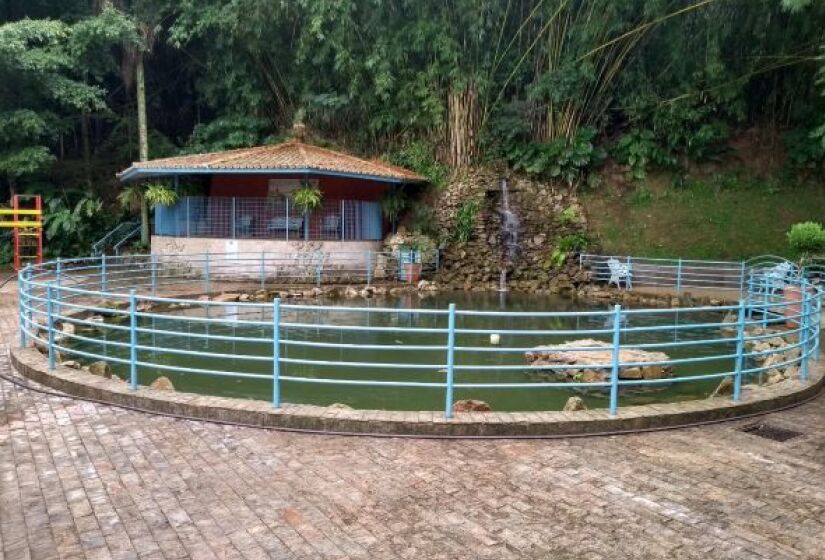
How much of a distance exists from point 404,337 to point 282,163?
831 cm

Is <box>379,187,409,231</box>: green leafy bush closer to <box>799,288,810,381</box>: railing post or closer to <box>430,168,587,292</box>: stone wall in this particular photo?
<box>430,168,587,292</box>: stone wall

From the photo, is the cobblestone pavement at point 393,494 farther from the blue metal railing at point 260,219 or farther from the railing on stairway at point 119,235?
the railing on stairway at point 119,235

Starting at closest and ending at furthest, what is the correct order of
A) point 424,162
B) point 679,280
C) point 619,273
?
point 679,280 → point 619,273 → point 424,162

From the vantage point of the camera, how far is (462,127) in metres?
20.7

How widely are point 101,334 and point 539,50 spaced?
14.8 meters

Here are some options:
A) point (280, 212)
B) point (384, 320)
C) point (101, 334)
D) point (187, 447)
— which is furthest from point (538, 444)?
point (280, 212)

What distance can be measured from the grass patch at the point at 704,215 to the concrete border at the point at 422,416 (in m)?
13.8

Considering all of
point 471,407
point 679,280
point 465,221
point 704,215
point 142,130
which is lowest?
point 471,407

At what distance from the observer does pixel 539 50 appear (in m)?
20.1

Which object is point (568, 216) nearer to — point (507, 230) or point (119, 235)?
point (507, 230)

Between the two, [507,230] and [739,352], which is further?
[507,230]

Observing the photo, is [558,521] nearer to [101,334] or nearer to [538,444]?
[538,444]

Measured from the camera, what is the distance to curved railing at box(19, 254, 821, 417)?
19.7ft

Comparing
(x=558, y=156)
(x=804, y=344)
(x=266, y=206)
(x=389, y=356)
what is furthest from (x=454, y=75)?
(x=804, y=344)
